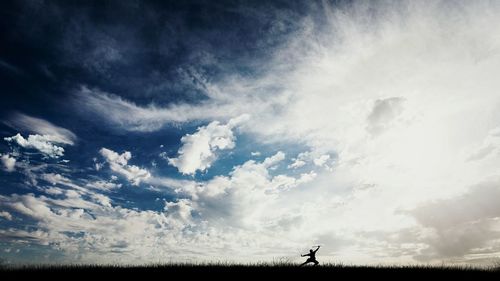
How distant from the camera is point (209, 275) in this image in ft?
65.2

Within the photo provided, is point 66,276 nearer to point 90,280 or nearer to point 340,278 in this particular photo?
point 90,280

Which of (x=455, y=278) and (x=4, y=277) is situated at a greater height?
(x=4, y=277)

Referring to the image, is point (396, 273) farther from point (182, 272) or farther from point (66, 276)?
point (66, 276)

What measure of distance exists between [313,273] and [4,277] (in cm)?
1709

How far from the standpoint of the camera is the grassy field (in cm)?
2052

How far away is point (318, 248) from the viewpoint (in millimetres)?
21469

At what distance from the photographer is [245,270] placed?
21.6m

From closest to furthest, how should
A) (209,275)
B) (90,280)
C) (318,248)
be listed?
(90,280), (209,275), (318,248)

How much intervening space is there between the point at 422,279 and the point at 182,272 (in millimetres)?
13938

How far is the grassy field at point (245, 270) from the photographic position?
2052 centimetres

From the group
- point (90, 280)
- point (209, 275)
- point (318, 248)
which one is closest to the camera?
point (90, 280)

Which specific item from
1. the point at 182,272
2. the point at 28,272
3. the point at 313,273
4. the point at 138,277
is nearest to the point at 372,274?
the point at 313,273

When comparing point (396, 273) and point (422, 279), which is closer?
point (422, 279)

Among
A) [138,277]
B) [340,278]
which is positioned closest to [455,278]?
[340,278]
